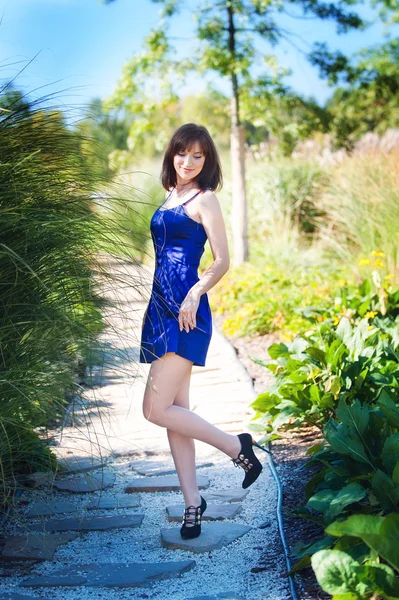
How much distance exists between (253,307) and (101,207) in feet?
14.6

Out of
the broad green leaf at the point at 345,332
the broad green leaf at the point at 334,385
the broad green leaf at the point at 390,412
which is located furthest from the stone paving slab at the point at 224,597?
the broad green leaf at the point at 345,332

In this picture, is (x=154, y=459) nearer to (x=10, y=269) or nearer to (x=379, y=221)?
(x=10, y=269)

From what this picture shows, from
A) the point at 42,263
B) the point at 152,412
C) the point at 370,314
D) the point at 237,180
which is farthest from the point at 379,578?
the point at 237,180

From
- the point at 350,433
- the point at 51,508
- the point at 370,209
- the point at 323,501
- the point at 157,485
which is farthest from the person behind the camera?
the point at 370,209

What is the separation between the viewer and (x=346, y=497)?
2412 millimetres

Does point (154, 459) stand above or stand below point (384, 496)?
below

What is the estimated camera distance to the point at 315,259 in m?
8.56

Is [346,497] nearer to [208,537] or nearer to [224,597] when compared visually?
[224,597]

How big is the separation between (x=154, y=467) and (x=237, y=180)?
259 inches

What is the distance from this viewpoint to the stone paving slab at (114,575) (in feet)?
8.61

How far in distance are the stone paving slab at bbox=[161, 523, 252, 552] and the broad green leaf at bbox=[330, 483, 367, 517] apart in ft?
2.31

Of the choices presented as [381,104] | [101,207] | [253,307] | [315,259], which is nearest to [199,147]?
[101,207]

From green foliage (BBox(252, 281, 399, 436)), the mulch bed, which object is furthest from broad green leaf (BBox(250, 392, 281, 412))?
the mulch bed

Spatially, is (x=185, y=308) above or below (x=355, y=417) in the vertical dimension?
above
